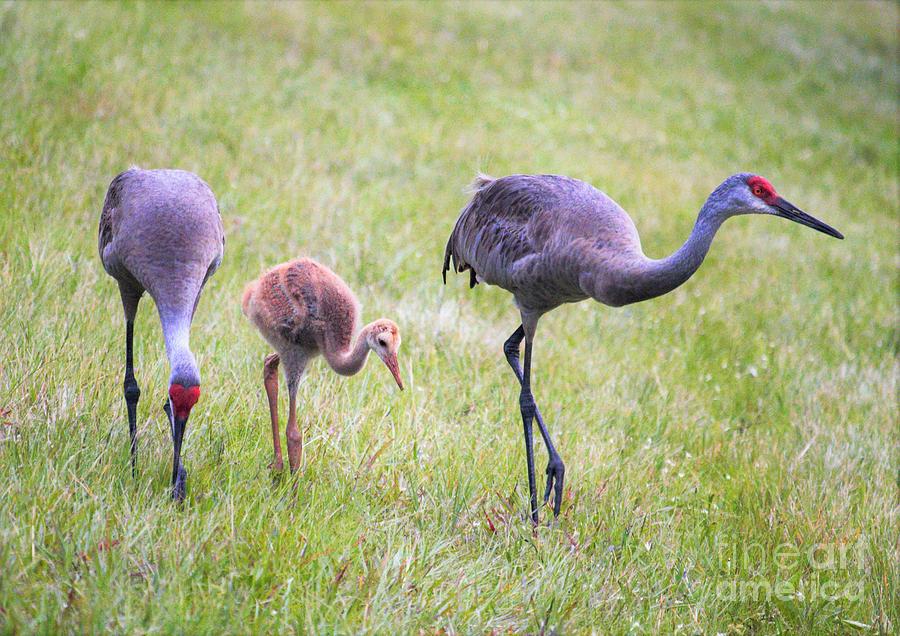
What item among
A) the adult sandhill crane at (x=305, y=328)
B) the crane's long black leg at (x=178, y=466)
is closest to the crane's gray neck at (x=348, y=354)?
the adult sandhill crane at (x=305, y=328)

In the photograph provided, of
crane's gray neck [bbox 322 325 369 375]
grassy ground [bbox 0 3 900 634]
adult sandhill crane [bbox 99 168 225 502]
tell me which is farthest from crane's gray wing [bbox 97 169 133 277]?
crane's gray neck [bbox 322 325 369 375]

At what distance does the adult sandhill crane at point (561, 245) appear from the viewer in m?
3.51

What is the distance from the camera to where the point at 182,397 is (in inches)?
124

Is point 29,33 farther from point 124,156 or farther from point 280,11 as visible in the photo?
point 280,11

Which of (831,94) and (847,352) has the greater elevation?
(831,94)

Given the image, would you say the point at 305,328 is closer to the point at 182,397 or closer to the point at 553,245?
the point at 182,397

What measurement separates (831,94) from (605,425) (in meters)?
13.3

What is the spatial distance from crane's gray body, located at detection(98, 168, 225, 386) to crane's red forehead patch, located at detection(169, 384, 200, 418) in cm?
6

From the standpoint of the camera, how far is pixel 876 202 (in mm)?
11836

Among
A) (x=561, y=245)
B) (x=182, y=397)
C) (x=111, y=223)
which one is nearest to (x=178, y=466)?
(x=182, y=397)

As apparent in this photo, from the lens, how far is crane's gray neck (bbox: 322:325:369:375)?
402 centimetres

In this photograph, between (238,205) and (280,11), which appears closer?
(238,205)

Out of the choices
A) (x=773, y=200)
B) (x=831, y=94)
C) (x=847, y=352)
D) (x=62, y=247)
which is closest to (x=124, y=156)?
(x=62, y=247)

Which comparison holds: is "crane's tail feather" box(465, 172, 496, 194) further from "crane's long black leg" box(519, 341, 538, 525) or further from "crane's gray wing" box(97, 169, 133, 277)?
"crane's gray wing" box(97, 169, 133, 277)
